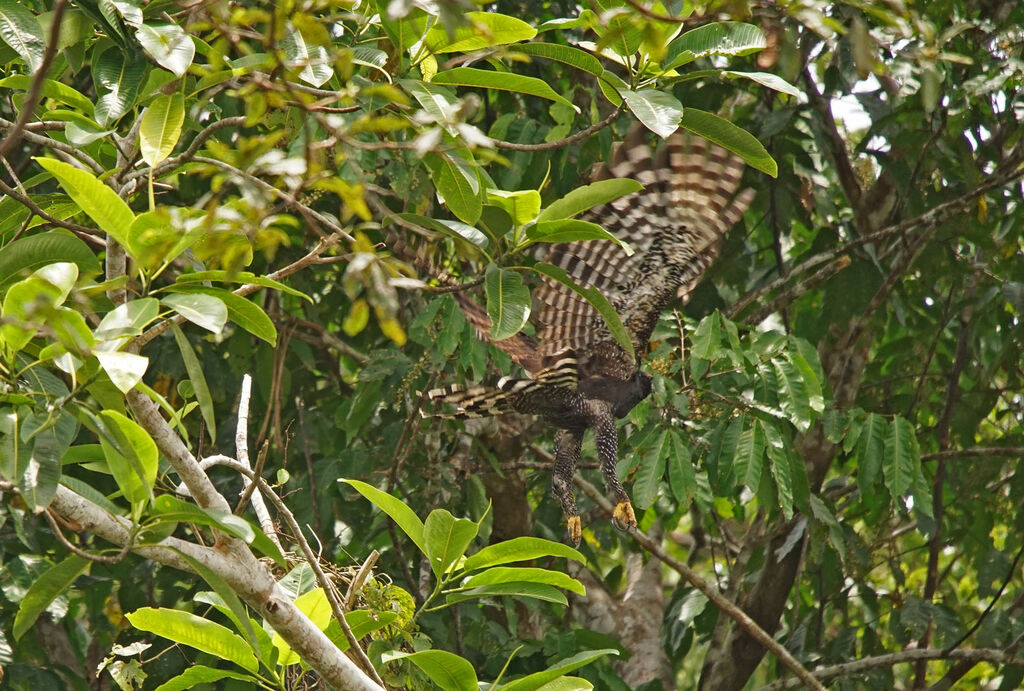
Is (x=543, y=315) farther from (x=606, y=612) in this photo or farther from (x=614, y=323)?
(x=606, y=612)

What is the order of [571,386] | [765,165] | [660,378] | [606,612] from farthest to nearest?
[606,612], [660,378], [571,386], [765,165]

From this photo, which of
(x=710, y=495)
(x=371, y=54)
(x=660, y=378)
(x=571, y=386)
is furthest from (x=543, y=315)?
(x=371, y=54)

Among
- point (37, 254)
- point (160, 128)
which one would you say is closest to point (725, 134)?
point (160, 128)

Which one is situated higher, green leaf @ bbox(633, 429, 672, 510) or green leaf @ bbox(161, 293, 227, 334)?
green leaf @ bbox(161, 293, 227, 334)

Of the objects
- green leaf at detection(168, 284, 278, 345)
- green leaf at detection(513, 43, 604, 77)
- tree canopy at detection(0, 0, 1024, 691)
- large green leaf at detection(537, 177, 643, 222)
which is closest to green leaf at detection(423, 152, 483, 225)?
tree canopy at detection(0, 0, 1024, 691)

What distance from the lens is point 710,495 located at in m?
3.34

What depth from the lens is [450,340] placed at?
9.79 feet

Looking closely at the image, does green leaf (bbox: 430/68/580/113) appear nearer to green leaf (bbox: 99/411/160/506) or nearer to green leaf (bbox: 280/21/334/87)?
green leaf (bbox: 280/21/334/87)

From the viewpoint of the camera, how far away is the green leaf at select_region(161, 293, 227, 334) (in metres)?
1.50

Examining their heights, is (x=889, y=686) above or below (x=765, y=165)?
below

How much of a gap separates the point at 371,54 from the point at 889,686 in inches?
116

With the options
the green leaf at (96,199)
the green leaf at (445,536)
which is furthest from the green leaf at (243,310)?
the green leaf at (445,536)

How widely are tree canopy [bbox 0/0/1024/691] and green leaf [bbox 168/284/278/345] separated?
0.04 feet

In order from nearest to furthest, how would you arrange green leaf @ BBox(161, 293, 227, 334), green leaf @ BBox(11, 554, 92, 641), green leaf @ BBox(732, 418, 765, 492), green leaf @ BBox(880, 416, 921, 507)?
green leaf @ BBox(161, 293, 227, 334), green leaf @ BBox(11, 554, 92, 641), green leaf @ BBox(732, 418, 765, 492), green leaf @ BBox(880, 416, 921, 507)
